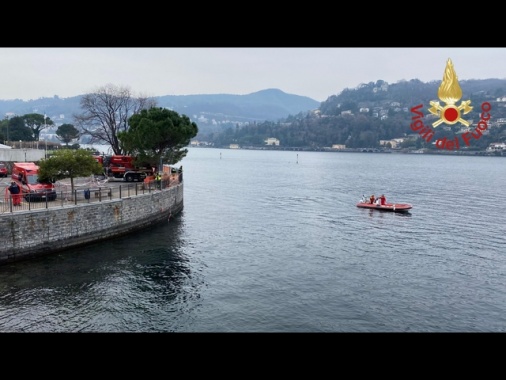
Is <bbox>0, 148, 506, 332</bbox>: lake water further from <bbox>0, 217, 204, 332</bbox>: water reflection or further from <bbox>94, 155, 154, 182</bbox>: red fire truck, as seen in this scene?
<bbox>94, 155, 154, 182</bbox>: red fire truck

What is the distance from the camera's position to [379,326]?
59.5ft

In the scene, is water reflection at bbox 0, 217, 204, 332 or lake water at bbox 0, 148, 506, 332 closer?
water reflection at bbox 0, 217, 204, 332

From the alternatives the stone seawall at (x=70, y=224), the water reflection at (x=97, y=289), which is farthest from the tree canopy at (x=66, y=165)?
the water reflection at (x=97, y=289)

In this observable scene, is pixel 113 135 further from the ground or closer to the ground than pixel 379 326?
further from the ground

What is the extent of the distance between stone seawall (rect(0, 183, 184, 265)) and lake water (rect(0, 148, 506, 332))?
2.58 ft

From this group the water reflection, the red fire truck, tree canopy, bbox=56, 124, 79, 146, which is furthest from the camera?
tree canopy, bbox=56, 124, 79, 146

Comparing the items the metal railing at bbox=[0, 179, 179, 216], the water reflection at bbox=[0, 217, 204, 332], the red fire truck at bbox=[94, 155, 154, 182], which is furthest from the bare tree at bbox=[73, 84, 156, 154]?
the water reflection at bbox=[0, 217, 204, 332]

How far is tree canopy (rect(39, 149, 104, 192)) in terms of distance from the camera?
31.2 metres

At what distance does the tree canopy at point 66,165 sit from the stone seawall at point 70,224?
13.1 ft

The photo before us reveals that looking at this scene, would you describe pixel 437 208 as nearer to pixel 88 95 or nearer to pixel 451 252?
pixel 451 252

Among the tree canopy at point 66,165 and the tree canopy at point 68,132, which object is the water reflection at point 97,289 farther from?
the tree canopy at point 68,132

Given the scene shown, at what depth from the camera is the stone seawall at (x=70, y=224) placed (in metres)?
24.3
